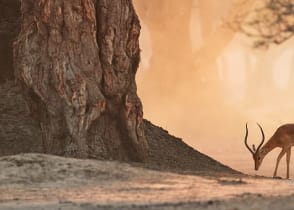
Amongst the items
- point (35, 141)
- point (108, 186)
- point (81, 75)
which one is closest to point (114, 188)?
point (108, 186)

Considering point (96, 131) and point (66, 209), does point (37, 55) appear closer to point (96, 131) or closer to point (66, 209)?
point (96, 131)

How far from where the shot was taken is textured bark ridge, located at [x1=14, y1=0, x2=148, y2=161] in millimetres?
13367

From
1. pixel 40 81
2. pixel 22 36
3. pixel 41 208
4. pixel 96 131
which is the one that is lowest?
pixel 41 208

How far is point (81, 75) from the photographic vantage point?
529 inches

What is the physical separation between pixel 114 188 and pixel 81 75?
196 inches

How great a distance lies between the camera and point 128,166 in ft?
36.5

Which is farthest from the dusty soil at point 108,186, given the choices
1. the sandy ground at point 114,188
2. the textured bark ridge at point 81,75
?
the textured bark ridge at point 81,75

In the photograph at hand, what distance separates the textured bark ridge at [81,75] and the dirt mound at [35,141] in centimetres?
109

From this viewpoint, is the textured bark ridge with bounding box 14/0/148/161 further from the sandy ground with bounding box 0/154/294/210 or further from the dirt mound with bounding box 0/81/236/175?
the sandy ground with bounding box 0/154/294/210

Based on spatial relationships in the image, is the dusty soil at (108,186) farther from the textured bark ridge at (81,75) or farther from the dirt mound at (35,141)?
the textured bark ridge at (81,75)

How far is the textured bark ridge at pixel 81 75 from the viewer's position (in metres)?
13.4

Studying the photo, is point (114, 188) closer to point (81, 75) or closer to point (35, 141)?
point (81, 75)

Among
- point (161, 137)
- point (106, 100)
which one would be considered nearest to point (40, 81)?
point (106, 100)

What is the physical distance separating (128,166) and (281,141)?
782 centimetres
